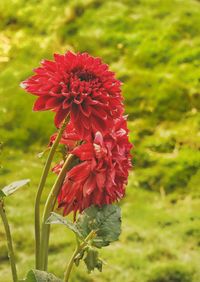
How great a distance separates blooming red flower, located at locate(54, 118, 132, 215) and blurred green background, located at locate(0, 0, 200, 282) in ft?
0.51

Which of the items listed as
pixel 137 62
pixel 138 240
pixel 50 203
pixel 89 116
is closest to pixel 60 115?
pixel 89 116

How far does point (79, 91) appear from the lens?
1.05 m

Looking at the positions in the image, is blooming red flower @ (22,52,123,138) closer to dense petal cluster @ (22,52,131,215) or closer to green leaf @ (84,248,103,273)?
dense petal cluster @ (22,52,131,215)

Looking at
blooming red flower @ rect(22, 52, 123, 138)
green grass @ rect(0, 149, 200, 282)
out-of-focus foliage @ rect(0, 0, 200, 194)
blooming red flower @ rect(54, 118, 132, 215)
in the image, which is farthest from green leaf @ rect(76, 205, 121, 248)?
out-of-focus foliage @ rect(0, 0, 200, 194)

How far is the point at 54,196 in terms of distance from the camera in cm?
110

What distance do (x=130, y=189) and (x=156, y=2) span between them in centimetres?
163

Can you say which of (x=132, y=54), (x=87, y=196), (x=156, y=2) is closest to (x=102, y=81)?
(x=87, y=196)

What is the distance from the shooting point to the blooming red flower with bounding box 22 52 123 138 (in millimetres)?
1047

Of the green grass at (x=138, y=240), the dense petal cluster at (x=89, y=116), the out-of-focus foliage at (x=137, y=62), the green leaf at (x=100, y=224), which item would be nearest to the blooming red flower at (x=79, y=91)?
the dense petal cluster at (x=89, y=116)

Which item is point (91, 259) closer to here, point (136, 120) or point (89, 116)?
point (89, 116)

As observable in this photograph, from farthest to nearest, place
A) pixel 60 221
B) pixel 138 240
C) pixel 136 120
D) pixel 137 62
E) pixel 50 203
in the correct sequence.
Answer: pixel 137 62 < pixel 136 120 < pixel 138 240 < pixel 50 203 < pixel 60 221

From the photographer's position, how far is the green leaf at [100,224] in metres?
1.09

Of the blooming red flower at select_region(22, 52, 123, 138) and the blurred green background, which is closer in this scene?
the blooming red flower at select_region(22, 52, 123, 138)

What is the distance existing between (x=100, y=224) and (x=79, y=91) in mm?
228
